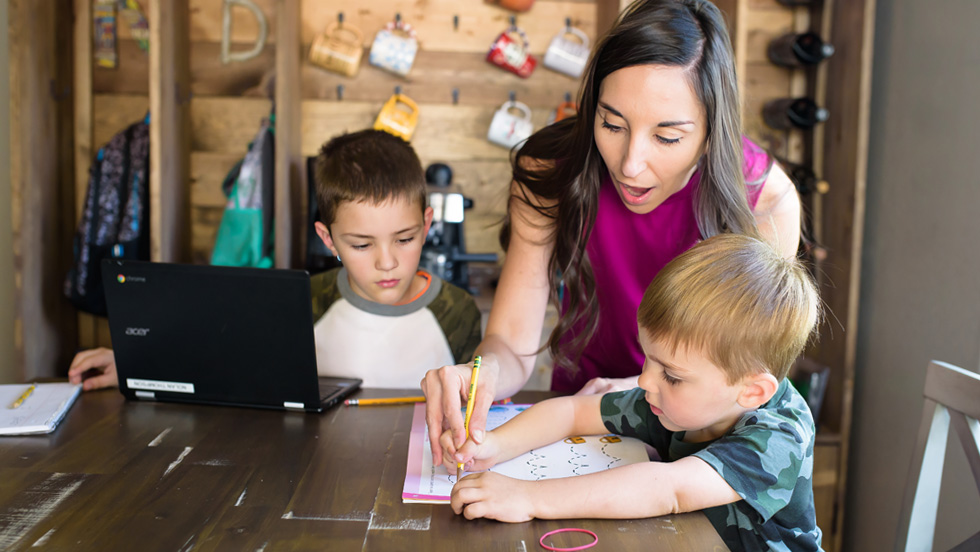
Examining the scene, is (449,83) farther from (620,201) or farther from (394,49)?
(620,201)

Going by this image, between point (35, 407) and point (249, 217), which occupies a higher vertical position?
point (249, 217)

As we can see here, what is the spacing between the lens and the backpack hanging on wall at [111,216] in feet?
8.24

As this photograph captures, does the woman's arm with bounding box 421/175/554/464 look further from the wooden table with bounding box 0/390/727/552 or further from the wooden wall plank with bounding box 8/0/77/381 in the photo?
the wooden wall plank with bounding box 8/0/77/381

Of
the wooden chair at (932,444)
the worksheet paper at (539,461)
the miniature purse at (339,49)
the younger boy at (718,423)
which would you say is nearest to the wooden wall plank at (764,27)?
the miniature purse at (339,49)

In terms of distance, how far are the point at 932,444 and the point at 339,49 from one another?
7.20ft

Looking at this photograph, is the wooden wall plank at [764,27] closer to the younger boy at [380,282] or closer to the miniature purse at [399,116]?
the miniature purse at [399,116]

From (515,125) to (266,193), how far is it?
0.91 metres

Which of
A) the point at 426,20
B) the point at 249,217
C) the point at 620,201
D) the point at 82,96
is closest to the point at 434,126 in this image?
the point at 426,20

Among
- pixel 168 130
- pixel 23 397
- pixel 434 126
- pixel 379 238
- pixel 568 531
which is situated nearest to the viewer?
pixel 568 531

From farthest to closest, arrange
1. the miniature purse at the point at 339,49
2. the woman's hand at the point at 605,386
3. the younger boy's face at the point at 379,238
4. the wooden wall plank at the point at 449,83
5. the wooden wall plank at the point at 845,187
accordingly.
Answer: the wooden wall plank at the point at 449,83, the miniature purse at the point at 339,49, the wooden wall plank at the point at 845,187, the younger boy's face at the point at 379,238, the woman's hand at the point at 605,386

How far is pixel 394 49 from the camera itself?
2691 mm

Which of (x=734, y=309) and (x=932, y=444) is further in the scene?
(x=932, y=444)

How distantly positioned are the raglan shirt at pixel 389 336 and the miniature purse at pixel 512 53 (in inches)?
49.3

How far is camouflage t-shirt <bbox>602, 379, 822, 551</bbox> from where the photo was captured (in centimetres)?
87
